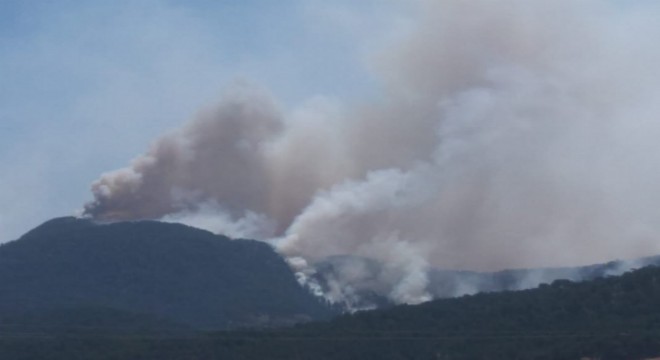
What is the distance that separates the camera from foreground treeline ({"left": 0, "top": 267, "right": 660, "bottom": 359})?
75750 millimetres

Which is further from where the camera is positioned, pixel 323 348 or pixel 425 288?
pixel 425 288

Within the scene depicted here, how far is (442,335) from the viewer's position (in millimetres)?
80375

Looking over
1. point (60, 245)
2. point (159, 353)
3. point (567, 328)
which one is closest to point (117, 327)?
point (159, 353)

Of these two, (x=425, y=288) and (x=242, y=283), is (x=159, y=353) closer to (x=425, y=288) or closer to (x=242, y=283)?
(x=242, y=283)

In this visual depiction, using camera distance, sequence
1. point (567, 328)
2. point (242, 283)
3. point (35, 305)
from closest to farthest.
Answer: point (567, 328) < point (35, 305) < point (242, 283)

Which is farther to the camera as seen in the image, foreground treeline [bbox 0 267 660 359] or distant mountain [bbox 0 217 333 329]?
distant mountain [bbox 0 217 333 329]

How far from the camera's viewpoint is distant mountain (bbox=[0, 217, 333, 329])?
111000 mm

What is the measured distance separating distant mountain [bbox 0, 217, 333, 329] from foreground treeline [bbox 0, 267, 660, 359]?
17.3 meters

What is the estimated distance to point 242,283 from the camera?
121 m

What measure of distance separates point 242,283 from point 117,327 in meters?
30.6

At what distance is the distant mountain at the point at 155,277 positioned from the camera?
4370 inches

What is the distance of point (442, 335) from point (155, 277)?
45.7 meters

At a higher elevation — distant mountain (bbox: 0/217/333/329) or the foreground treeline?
distant mountain (bbox: 0/217/333/329)

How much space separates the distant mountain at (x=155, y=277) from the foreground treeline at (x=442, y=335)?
1731 cm
